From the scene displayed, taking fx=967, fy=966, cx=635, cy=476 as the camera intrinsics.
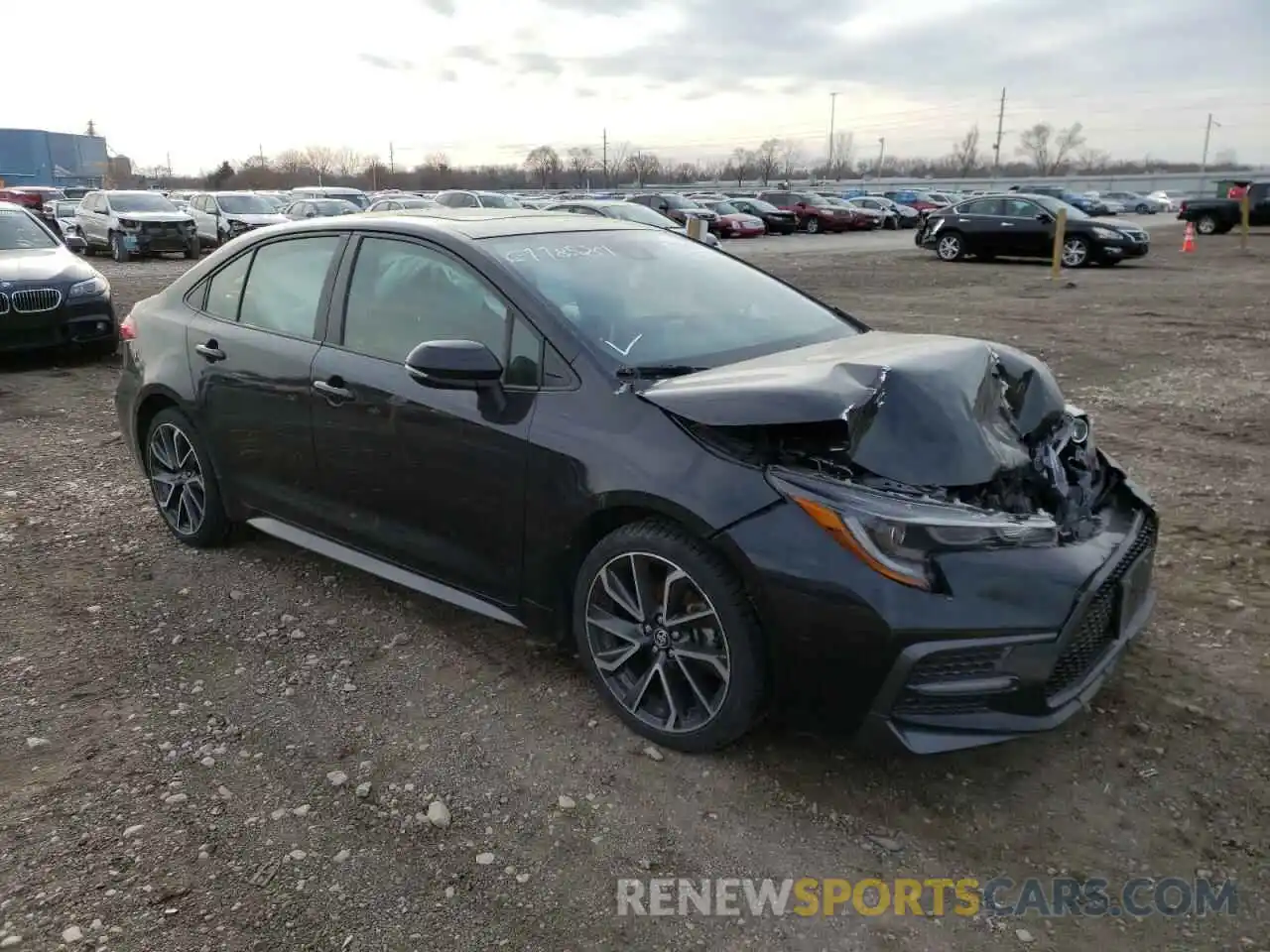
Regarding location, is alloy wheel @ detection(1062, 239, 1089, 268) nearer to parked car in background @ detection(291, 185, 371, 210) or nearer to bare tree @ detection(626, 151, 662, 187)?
parked car in background @ detection(291, 185, 371, 210)

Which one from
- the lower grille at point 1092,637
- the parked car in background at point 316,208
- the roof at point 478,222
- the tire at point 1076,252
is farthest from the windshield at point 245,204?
the lower grille at point 1092,637

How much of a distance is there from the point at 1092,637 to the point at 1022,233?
21092mm

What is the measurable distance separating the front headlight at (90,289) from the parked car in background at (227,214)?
14.9 m

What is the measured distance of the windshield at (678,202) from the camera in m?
32.6

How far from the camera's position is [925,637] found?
2.56 m

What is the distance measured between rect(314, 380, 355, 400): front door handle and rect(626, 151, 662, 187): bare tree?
101 metres

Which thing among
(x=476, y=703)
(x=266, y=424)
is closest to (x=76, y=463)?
(x=266, y=424)

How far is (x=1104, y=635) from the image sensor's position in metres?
2.92

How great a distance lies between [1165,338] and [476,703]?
33.3ft

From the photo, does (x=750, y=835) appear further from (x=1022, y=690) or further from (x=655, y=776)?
(x=1022, y=690)

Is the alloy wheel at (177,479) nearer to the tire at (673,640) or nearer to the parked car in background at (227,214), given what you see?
the tire at (673,640)

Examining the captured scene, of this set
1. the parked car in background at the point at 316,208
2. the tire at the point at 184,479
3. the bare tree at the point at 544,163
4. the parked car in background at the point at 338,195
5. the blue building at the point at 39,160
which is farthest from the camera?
the bare tree at the point at 544,163

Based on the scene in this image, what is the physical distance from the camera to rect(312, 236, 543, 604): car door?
332 centimetres

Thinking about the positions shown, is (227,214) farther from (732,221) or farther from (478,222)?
(478,222)
